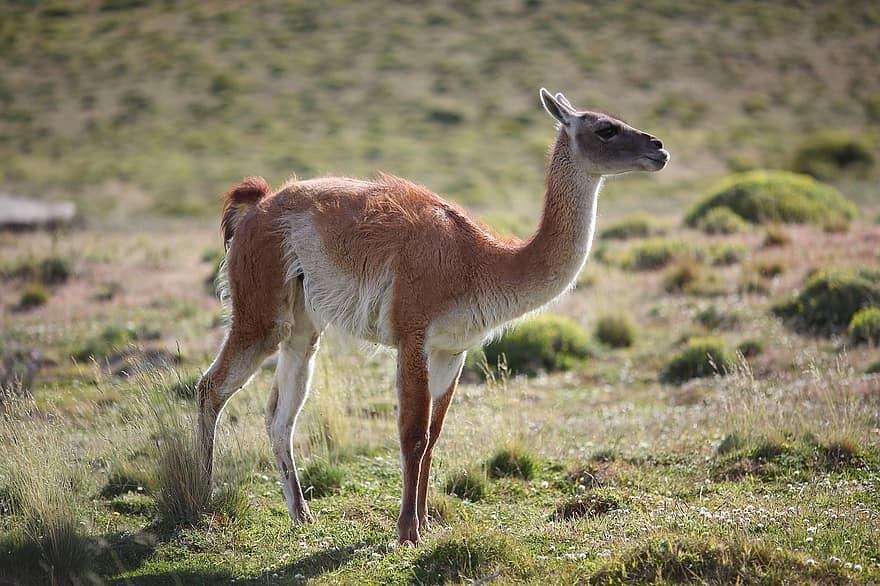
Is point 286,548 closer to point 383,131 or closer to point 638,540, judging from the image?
point 638,540

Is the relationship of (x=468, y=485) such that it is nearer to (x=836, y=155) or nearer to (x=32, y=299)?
(x=32, y=299)

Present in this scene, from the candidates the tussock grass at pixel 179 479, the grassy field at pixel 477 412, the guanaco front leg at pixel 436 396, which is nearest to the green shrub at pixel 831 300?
the grassy field at pixel 477 412

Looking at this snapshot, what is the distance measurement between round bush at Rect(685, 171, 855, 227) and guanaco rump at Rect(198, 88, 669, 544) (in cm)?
1323

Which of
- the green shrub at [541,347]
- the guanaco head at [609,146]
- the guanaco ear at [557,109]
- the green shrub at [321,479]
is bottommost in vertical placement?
the green shrub at [541,347]

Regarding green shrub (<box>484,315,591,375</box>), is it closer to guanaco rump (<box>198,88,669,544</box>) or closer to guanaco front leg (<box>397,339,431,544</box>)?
guanaco rump (<box>198,88,669,544</box>)

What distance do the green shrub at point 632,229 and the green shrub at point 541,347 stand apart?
24.6 ft

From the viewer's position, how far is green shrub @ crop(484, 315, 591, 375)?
40.9 feet

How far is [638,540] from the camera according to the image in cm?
572

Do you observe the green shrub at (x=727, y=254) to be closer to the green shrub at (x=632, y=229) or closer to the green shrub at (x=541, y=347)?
the green shrub at (x=632, y=229)

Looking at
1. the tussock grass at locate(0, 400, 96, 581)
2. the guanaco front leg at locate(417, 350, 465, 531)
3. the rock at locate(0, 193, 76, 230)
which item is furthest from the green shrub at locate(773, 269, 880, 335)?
the rock at locate(0, 193, 76, 230)

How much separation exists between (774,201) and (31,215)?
18.6m

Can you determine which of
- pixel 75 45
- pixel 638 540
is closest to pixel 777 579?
pixel 638 540

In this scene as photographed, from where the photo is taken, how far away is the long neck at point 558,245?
658 cm

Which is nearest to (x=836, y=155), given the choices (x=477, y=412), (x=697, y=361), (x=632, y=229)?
(x=632, y=229)
